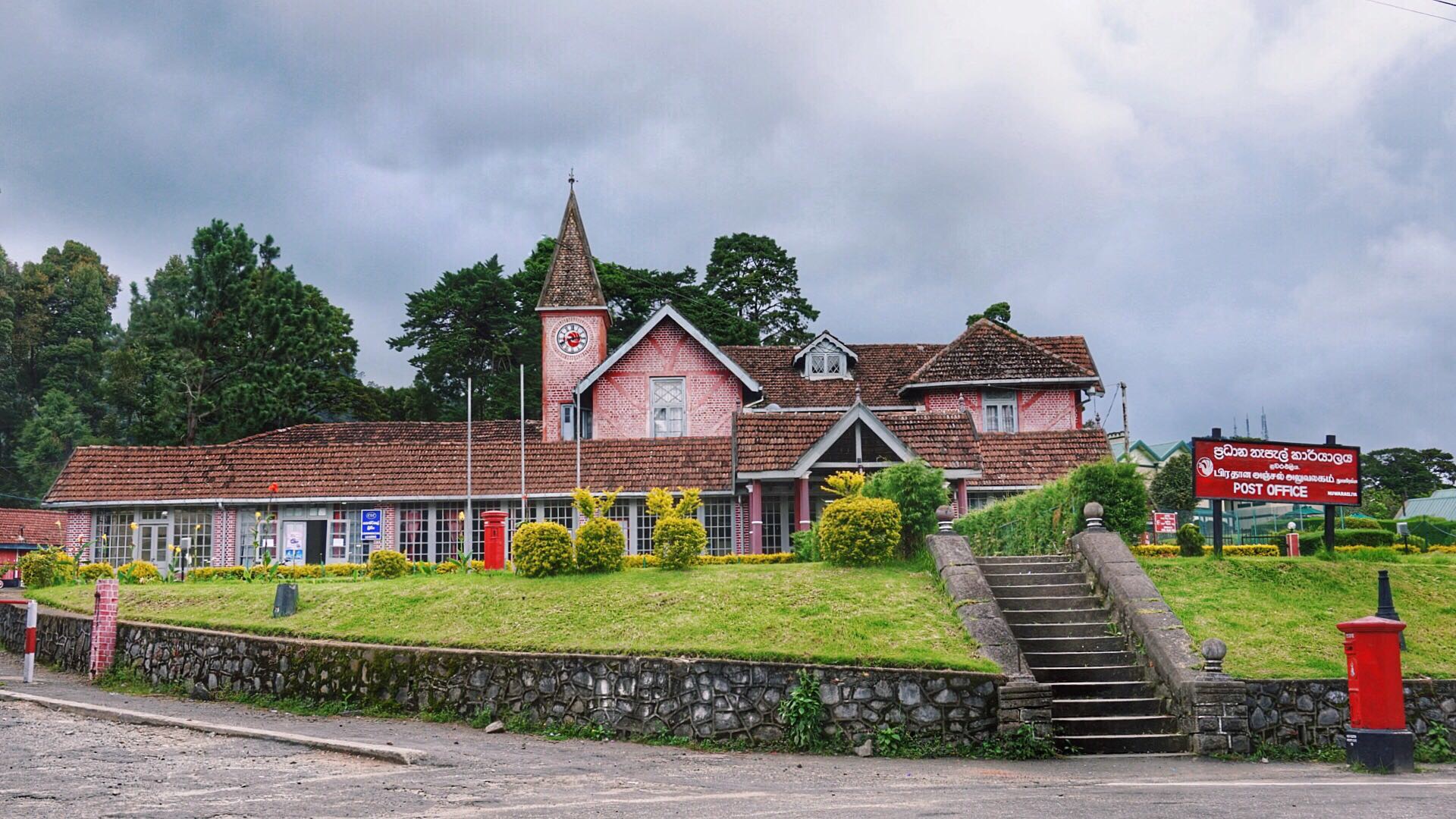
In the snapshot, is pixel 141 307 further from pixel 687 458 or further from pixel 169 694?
pixel 169 694

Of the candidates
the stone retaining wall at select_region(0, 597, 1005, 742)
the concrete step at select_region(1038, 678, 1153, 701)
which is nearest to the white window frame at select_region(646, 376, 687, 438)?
the stone retaining wall at select_region(0, 597, 1005, 742)

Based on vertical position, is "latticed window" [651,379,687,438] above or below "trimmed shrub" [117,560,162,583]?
above

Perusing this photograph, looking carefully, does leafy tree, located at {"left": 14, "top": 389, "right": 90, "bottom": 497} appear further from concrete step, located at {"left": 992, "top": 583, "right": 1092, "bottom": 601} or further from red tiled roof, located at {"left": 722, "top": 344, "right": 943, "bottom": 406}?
concrete step, located at {"left": 992, "top": 583, "right": 1092, "bottom": 601}

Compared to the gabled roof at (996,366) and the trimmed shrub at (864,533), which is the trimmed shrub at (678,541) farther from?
the gabled roof at (996,366)

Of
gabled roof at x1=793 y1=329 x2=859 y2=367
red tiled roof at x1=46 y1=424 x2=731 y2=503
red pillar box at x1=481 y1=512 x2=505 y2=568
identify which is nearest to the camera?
red pillar box at x1=481 y1=512 x2=505 y2=568

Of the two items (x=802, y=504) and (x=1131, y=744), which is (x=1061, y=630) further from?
(x=802, y=504)

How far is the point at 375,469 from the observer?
30.8 metres

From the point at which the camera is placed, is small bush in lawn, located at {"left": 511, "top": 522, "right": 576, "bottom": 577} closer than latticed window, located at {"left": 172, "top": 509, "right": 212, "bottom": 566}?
Yes

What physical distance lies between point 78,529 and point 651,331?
Result: 15918 millimetres

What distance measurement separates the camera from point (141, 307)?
7338 cm

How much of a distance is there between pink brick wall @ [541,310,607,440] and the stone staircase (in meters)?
23.0

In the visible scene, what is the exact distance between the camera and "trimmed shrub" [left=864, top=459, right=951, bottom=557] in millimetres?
18609

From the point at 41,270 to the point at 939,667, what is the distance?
2919 inches

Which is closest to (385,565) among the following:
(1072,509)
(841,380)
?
(1072,509)
